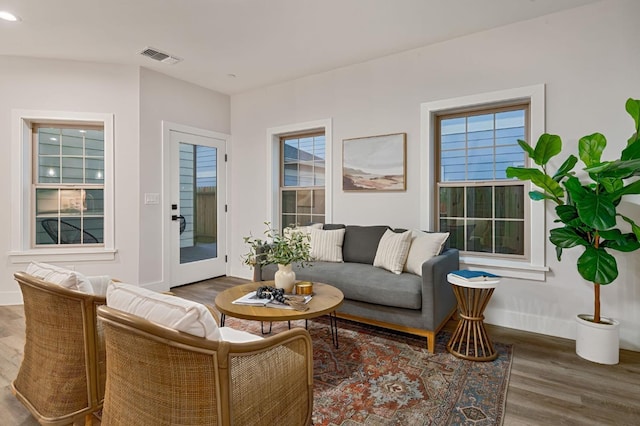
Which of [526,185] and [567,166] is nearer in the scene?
[567,166]

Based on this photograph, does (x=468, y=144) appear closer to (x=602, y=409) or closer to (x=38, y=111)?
(x=602, y=409)

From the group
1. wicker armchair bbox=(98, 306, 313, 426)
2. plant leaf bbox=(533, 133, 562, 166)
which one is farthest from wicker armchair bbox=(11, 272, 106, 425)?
plant leaf bbox=(533, 133, 562, 166)

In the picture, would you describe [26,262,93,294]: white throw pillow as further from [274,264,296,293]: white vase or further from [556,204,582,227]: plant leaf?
[556,204,582,227]: plant leaf

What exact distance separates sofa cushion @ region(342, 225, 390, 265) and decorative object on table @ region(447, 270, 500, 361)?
1.01m

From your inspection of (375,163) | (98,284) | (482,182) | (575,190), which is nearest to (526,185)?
(482,182)

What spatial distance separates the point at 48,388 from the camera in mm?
1648

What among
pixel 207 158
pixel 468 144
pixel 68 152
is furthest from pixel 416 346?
pixel 68 152

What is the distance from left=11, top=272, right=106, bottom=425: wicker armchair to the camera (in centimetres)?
159

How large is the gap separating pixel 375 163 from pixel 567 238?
1.99m

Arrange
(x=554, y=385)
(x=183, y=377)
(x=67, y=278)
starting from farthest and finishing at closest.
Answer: (x=554, y=385), (x=67, y=278), (x=183, y=377)

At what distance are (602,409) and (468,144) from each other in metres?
2.44

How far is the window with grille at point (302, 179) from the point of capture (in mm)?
4578

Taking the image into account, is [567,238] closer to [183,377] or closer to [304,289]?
[304,289]

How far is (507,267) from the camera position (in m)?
3.17
